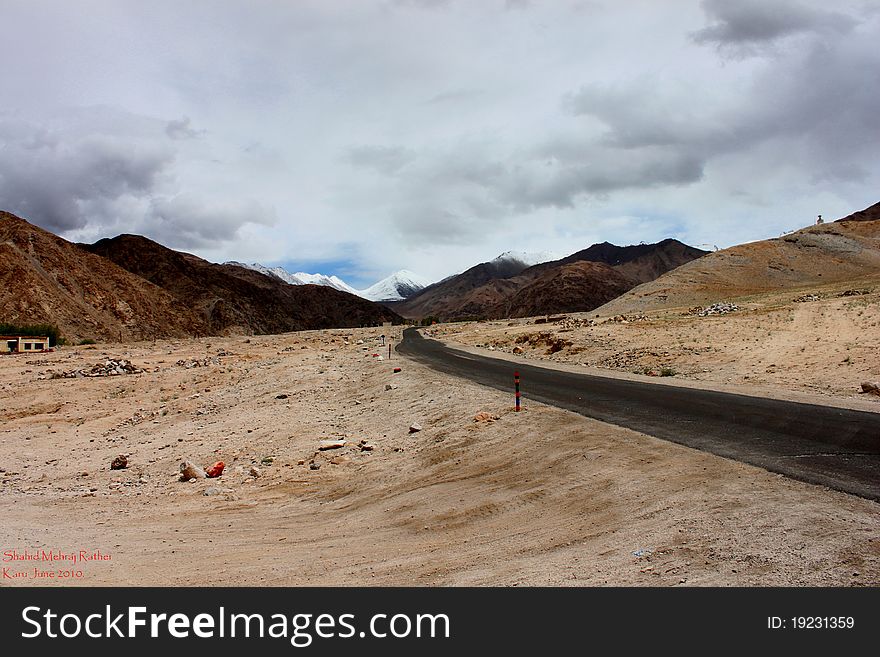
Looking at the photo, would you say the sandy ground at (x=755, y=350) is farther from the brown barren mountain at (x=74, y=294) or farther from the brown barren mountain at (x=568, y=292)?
the brown barren mountain at (x=568, y=292)

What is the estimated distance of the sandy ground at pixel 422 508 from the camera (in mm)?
5453

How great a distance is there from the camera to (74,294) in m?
71.8

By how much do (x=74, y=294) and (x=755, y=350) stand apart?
78765 millimetres

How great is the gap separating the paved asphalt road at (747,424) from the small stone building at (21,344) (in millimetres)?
44318

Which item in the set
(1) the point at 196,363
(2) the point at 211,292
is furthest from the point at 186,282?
(1) the point at 196,363

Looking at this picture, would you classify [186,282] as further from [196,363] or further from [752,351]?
[752,351]

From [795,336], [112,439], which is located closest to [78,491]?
[112,439]

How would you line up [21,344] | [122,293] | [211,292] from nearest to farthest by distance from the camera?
[21,344]
[122,293]
[211,292]

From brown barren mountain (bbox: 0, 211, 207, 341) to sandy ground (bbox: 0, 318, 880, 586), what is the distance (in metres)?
57.9

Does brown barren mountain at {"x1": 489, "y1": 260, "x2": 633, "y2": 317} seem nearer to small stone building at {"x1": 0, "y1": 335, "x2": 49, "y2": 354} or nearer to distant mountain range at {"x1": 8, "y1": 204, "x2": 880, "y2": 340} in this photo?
distant mountain range at {"x1": 8, "y1": 204, "x2": 880, "y2": 340}

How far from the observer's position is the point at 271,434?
1455cm
